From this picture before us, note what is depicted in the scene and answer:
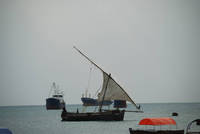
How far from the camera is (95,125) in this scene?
4513 inches

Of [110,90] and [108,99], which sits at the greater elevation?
[110,90]

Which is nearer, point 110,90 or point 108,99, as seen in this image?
point 110,90

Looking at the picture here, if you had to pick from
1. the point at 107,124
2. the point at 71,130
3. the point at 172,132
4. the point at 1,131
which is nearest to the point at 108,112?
the point at 107,124

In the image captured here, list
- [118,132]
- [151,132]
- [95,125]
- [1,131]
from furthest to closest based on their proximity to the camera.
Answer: [95,125] → [118,132] → [151,132] → [1,131]

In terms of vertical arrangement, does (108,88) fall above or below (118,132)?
above

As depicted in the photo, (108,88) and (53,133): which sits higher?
(108,88)

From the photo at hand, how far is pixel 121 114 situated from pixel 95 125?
6.12 m

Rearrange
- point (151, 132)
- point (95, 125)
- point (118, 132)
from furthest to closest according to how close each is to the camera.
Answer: point (95, 125)
point (118, 132)
point (151, 132)

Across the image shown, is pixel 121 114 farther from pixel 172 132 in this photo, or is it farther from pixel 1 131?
pixel 1 131

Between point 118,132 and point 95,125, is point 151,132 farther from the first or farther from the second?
point 95,125

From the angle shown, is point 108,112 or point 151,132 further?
point 108,112

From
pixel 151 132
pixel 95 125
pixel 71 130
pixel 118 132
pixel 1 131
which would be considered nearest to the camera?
pixel 1 131

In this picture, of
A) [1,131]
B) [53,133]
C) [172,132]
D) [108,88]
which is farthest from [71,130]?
[1,131]

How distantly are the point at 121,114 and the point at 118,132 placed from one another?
18.4m
